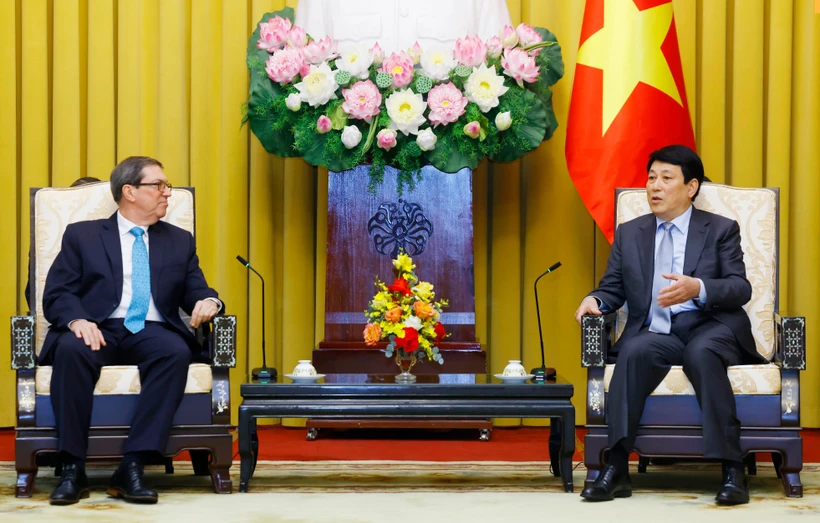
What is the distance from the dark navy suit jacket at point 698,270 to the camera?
3549mm

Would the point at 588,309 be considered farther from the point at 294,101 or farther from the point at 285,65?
the point at 285,65

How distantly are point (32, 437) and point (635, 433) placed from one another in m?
1.97

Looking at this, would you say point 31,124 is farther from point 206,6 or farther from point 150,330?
point 150,330

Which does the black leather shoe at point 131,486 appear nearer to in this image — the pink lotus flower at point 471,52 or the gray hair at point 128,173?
the gray hair at point 128,173

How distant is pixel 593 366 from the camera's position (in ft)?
11.4

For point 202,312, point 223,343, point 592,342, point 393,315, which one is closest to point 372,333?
point 393,315

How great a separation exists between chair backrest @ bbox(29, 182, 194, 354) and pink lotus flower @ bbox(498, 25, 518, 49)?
175 centimetres

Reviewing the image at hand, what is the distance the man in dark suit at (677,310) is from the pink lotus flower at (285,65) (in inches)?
59.4

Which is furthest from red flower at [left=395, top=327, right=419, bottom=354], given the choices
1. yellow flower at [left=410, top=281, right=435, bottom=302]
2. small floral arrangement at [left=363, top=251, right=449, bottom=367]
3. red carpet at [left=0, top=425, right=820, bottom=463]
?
red carpet at [left=0, top=425, right=820, bottom=463]

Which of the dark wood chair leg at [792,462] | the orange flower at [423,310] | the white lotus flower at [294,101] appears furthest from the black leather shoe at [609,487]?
the white lotus flower at [294,101]

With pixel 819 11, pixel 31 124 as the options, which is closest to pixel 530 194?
pixel 819 11

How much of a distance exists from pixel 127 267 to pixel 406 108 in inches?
51.7

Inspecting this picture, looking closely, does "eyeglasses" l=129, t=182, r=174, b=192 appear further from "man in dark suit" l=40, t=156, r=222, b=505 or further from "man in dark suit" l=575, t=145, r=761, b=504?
"man in dark suit" l=575, t=145, r=761, b=504

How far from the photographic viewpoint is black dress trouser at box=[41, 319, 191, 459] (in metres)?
3.32
